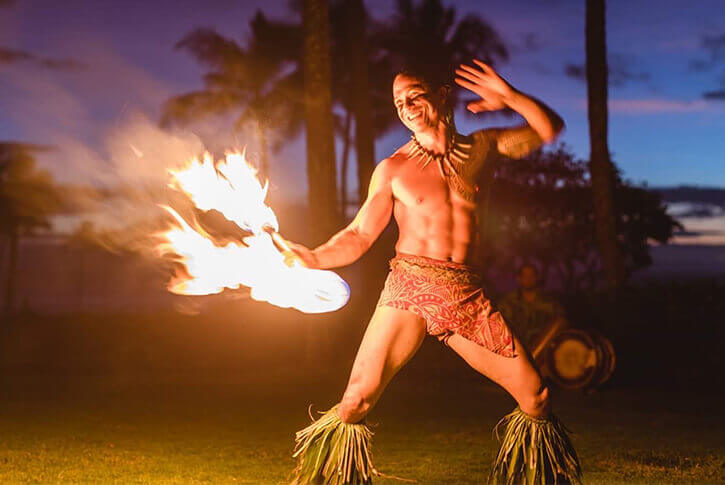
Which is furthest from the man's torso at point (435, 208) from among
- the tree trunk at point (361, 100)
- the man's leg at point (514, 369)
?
the tree trunk at point (361, 100)

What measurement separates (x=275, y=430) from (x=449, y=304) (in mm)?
4384

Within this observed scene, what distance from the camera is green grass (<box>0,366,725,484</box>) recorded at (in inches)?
246

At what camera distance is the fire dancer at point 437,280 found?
440cm

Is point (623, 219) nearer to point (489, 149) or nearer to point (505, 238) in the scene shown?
point (505, 238)

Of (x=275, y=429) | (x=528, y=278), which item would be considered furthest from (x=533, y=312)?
(x=275, y=429)

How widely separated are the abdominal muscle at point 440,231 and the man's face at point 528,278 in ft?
23.1

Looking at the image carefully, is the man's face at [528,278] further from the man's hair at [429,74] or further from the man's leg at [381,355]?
the man's leg at [381,355]

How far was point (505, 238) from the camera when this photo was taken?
3272 centimetres

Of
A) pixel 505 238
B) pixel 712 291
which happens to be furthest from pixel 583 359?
pixel 505 238

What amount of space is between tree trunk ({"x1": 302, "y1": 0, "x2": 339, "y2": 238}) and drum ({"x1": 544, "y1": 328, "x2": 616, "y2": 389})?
455 cm

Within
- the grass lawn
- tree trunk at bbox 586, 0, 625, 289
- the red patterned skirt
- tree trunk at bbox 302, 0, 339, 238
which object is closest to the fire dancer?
the red patterned skirt

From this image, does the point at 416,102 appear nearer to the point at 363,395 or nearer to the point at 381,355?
the point at 381,355

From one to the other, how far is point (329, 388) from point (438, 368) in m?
2.70

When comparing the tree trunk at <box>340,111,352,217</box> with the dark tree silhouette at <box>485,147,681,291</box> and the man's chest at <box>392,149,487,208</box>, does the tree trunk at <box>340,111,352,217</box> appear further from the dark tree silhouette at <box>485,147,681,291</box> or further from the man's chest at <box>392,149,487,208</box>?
the man's chest at <box>392,149,487,208</box>
